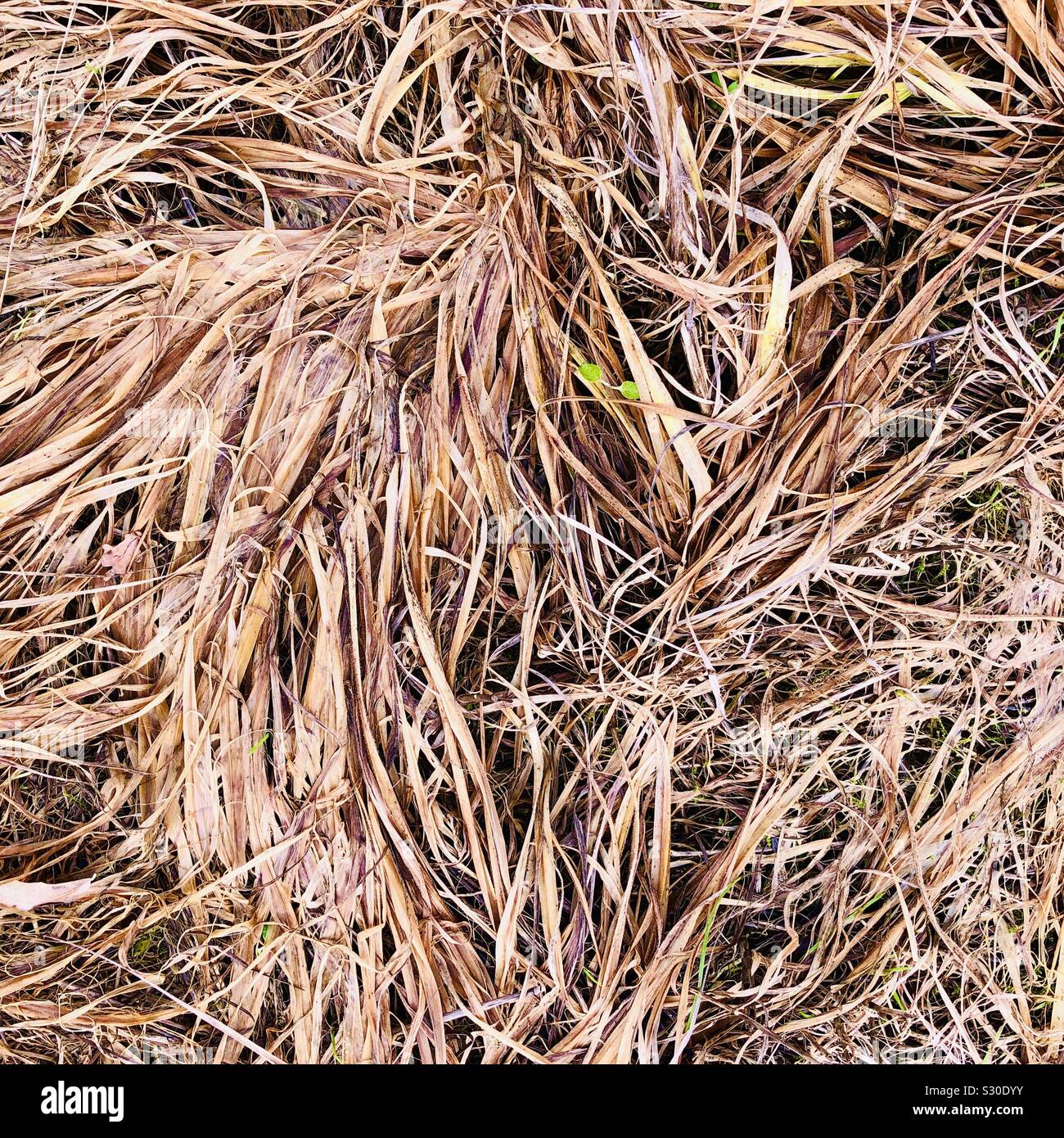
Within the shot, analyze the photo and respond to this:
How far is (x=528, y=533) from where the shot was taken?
819mm

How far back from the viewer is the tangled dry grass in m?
0.78

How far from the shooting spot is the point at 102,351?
33.2 inches

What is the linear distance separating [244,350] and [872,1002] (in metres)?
0.96

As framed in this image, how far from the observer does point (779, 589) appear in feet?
2.57

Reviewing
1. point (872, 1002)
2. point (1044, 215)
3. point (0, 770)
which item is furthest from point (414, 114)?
point (872, 1002)

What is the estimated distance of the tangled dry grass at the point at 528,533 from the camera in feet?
2.56

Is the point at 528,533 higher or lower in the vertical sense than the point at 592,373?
lower

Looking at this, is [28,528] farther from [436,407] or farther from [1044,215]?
[1044,215]

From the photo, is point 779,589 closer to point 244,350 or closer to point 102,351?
point 244,350
